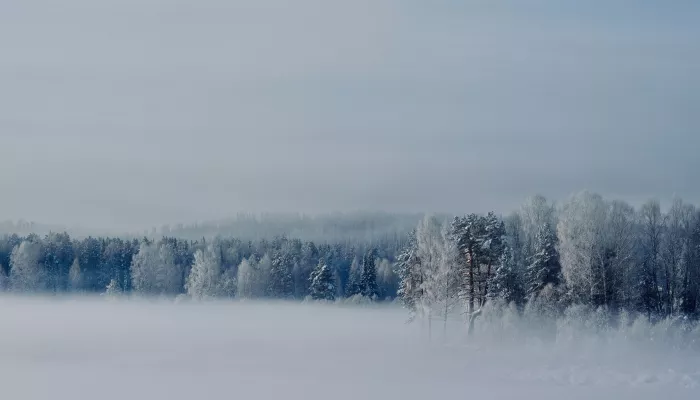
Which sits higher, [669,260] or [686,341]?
[669,260]

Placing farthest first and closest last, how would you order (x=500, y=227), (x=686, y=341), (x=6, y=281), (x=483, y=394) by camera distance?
(x=6, y=281)
(x=500, y=227)
(x=686, y=341)
(x=483, y=394)

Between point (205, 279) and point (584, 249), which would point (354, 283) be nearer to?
point (205, 279)

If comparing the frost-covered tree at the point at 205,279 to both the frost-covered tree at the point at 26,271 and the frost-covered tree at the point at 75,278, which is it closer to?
the frost-covered tree at the point at 75,278

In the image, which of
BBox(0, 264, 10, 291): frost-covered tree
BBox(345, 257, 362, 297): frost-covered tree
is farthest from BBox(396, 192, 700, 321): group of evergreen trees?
BBox(0, 264, 10, 291): frost-covered tree

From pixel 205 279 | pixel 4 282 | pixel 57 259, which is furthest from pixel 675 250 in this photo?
pixel 4 282

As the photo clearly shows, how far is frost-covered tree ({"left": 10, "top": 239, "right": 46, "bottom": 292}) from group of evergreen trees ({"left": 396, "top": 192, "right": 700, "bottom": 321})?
71.5 metres

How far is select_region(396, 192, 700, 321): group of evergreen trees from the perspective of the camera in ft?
164

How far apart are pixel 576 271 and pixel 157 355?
28226 millimetres

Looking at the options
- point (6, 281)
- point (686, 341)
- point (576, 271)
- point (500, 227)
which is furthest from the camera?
point (6, 281)

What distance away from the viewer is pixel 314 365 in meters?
42.4

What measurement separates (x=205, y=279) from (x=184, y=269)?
1606 centimetres

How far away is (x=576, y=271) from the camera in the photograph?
164 feet

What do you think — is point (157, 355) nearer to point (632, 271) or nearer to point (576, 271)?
point (576, 271)

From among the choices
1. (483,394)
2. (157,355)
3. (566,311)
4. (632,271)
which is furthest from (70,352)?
(632,271)
